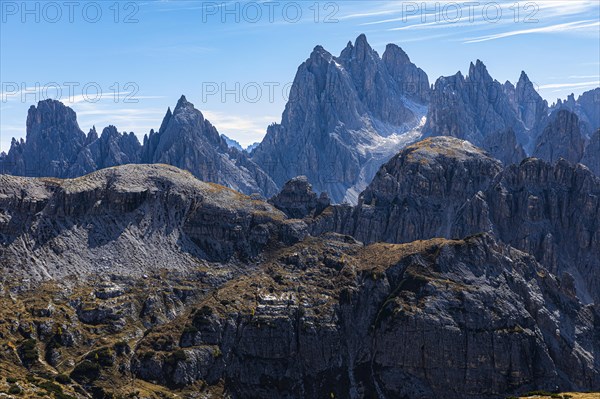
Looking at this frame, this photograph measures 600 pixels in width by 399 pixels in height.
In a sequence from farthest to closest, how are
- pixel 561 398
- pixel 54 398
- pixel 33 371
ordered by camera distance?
1. pixel 33 371
2. pixel 54 398
3. pixel 561 398

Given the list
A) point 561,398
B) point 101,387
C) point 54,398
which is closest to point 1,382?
point 54,398

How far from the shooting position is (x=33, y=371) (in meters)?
196

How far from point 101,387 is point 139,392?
32.3 feet

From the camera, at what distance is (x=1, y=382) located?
177 meters

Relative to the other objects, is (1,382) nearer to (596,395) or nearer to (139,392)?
(139,392)

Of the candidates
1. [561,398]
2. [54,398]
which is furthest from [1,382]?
[561,398]

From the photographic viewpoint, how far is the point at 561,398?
Answer: 139 meters

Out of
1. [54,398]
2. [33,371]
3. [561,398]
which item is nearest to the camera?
[561,398]

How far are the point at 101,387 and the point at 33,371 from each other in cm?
1790

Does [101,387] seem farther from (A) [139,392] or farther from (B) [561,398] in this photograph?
(B) [561,398]

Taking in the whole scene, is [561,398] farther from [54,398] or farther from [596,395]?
[54,398]

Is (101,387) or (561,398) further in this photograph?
(101,387)

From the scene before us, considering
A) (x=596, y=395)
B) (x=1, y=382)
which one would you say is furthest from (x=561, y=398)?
(x=1, y=382)

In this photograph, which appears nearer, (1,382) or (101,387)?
(1,382)
